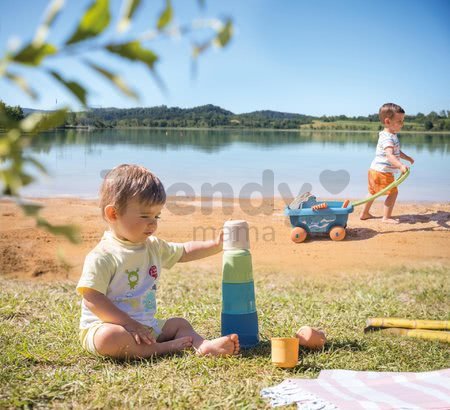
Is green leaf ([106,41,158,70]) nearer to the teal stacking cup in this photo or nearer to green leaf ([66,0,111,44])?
green leaf ([66,0,111,44])

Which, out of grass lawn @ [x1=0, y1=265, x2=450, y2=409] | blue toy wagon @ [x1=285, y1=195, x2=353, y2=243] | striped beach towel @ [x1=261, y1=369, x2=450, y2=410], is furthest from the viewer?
blue toy wagon @ [x1=285, y1=195, x2=353, y2=243]

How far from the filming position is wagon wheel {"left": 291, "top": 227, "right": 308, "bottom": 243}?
6156 mm

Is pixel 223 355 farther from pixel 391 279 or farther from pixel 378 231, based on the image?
pixel 378 231

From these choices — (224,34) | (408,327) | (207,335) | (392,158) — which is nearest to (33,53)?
(224,34)

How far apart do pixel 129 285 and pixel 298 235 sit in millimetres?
3703

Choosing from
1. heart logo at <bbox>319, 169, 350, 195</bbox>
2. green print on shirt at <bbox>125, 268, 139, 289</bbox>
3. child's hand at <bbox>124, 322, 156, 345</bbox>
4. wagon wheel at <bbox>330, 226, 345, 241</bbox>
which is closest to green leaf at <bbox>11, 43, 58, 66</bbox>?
child's hand at <bbox>124, 322, 156, 345</bbox>

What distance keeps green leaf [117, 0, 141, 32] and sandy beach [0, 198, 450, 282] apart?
381cm

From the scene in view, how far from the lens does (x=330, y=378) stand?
233 centimetres

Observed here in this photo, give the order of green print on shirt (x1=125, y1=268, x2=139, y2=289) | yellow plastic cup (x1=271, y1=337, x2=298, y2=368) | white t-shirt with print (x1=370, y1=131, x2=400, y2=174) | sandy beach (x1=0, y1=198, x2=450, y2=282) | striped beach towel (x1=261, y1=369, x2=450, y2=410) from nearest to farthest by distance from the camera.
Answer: striped beach towel (x1=261, y1=369, x2=450, y2=410), yellow plastic cup (x1=271, y1=337, x2=298, y2=368), green print on shirt (x1=125, y1=268, x2=139, y2=289), sandy beach (x1=0, y1=198, x2=450, y2=282), white t-shirt with print (x1=370, y1=131, x2=400, y2=174)

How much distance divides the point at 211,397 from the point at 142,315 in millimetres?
704

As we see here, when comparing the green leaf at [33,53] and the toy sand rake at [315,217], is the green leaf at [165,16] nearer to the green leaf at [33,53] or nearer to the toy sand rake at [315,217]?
the green leaf at [33,53]

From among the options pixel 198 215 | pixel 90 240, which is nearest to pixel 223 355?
pixel 90 240

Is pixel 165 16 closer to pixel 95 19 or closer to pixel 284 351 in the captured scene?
pixel 95 19

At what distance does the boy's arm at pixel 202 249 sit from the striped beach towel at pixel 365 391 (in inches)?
33.2
